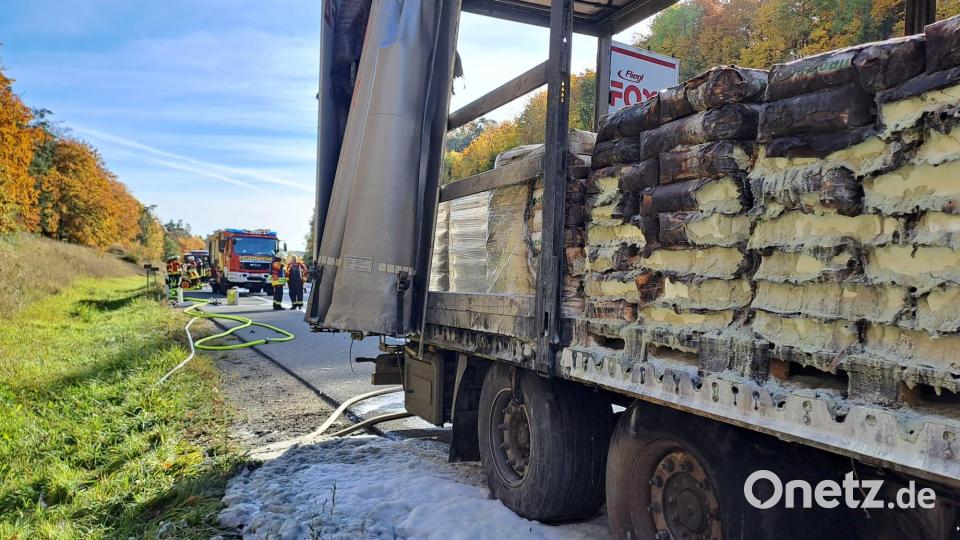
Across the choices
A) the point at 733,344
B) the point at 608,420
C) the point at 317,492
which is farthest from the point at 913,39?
the point at 317,492

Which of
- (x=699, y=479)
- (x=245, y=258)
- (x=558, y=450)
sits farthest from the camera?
(x=245, y=258)

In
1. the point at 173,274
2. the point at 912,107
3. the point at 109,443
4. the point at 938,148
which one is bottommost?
the point at 109,443

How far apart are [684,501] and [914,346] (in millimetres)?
1234

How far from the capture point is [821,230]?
214cm

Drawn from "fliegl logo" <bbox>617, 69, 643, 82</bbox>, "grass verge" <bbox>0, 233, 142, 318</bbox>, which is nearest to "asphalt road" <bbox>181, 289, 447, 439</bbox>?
"fliegl logo" <bbox>617, 69, 643, 82</bbox>

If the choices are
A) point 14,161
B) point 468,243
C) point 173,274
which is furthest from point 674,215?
point 14,161

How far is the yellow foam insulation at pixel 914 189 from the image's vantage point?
1.80 metres

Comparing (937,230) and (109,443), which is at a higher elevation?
(937,230)

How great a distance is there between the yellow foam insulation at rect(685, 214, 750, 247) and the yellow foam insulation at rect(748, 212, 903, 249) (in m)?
0.07

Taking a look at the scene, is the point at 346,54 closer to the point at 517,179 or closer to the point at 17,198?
the point at 517,179

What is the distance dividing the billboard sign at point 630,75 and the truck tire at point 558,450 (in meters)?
2.41

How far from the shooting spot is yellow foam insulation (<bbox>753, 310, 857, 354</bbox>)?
2.04m

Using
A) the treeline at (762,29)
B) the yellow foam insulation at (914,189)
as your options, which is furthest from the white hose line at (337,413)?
the treeline at (762,29)

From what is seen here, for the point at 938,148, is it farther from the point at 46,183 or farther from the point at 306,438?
the point at 46,183
